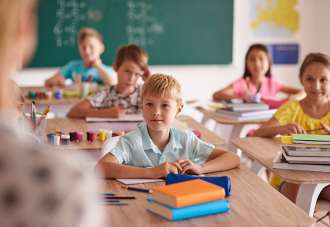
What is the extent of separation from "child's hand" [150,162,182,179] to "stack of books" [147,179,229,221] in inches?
11.8

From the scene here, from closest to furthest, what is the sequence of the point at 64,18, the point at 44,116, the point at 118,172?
the point at 118,172 < the point at 44,116 < the point at 64,18

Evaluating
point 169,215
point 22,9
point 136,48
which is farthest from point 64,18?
point 22,9

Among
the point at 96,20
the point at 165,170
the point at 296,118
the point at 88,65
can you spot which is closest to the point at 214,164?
the point at 165,170

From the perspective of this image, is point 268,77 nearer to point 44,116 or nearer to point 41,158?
point 44,116

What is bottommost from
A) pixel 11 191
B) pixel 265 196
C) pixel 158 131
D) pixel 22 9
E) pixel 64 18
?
pixel 265 196

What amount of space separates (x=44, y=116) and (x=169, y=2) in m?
3.29

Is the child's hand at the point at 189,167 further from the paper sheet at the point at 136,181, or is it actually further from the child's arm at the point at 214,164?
the paper sheet at the point at 136,181

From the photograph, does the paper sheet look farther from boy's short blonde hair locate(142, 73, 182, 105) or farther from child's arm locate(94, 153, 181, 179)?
boy's short blonde hair locate(142, 73, 182, 105)

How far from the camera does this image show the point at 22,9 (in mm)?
517

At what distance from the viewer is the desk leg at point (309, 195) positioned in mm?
1613

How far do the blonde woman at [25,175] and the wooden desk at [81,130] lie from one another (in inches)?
56.8

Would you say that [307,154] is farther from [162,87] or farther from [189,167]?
[162,87]

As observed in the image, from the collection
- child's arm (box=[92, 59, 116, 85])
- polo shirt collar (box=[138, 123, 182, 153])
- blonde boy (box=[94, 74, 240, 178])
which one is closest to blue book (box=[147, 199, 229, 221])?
blonde boy (box=[94, 74, 240, 178])

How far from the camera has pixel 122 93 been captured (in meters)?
2.81
